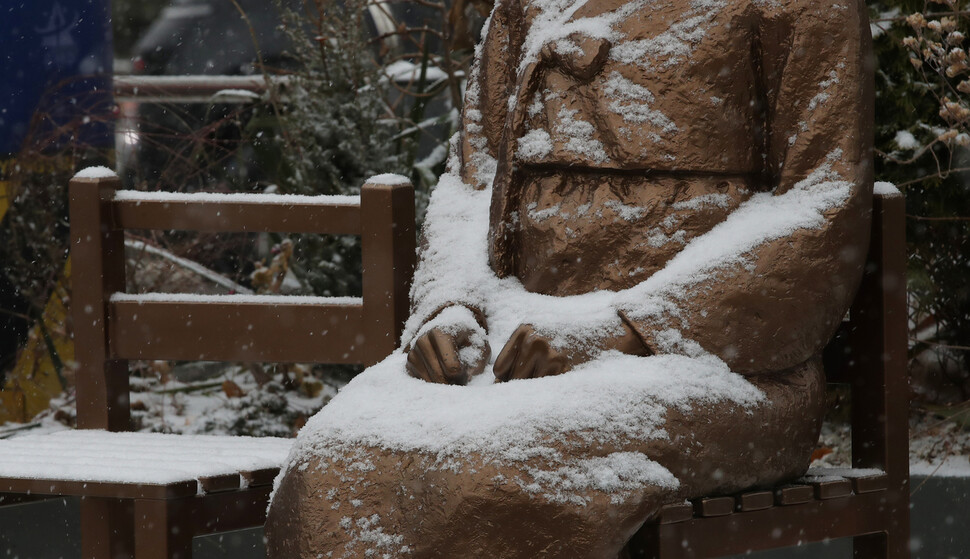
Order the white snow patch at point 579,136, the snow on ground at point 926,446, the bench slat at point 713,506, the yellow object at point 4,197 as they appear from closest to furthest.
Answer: the bench slat at point 713,506, the white snow patch at point 579,136, the snow on ground at point 926,446, the yellow object at point 4,197

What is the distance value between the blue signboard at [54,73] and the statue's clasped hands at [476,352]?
310 centimetres

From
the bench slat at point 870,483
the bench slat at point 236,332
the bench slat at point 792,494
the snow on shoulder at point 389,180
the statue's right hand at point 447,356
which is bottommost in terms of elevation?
the bench slat at point 870,483

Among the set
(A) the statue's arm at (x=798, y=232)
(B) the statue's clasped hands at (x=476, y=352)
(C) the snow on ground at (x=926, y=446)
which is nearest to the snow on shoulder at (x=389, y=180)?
(B) the statue's clasped hands at (x=476, y=352)

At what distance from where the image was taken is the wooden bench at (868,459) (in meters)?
2.63

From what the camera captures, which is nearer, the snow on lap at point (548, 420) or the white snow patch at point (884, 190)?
the snow on lap at point (548, 420)

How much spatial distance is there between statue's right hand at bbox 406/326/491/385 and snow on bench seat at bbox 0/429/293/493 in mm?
578

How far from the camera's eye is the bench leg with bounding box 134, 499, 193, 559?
2877 millimetres

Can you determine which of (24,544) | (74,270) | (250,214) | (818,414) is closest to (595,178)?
(818,414)

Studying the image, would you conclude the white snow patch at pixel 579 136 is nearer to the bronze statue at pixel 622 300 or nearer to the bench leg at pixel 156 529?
the bronze statue at pixel 622 300

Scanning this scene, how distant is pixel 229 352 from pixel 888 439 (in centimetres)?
166

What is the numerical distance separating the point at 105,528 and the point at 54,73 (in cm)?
265

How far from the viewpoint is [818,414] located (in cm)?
272

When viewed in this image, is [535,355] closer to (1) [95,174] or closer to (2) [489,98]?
(2) [489,98]

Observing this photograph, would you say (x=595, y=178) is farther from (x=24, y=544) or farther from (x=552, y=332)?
(x=24, y=544)
